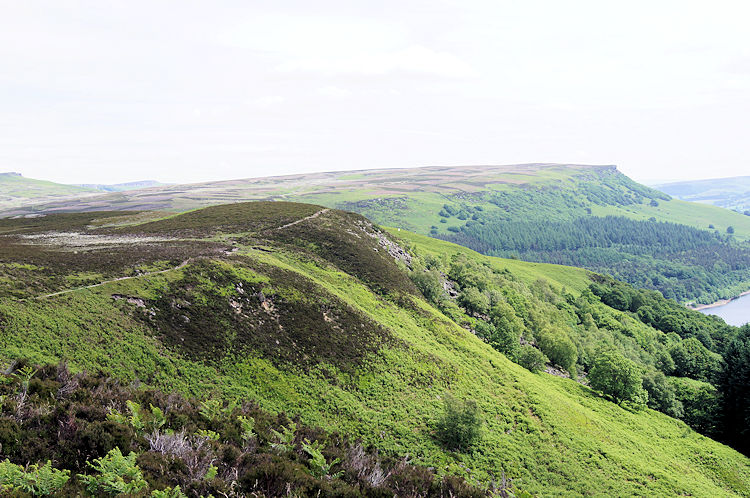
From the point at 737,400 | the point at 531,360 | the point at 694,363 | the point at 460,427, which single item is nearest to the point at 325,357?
the point at 460,427

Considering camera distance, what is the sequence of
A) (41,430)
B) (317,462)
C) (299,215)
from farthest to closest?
(299,215), (317,462), (41,430)

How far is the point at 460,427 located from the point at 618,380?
39548 millimetres

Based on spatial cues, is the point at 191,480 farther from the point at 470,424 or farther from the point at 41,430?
the point at 470,424

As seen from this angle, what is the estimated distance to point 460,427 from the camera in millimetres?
34875

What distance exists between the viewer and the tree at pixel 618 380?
59.1m

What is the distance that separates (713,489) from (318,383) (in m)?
42.8

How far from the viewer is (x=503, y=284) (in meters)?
109

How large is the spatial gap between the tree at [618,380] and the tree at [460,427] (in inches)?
1440

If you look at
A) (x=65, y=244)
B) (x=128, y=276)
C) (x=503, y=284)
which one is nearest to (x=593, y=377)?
(x=503, y=284)

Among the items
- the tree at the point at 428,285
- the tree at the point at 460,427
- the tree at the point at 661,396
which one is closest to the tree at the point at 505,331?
the tree at the point at 428,285

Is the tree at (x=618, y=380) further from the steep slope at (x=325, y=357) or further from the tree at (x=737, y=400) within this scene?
the tree at (x=737, y=400)

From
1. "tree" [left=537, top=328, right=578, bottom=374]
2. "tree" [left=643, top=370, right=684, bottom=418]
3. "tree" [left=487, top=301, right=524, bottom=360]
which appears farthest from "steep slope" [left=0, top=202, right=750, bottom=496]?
"tree" [left=537, top=328, right=578, bottom=374]

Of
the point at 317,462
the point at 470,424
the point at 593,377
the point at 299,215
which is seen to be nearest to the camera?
the point at 317,462

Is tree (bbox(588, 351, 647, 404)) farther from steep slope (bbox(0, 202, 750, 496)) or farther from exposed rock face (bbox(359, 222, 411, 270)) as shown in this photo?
exposed rock face (bbox(359, 222, 411, 270))
